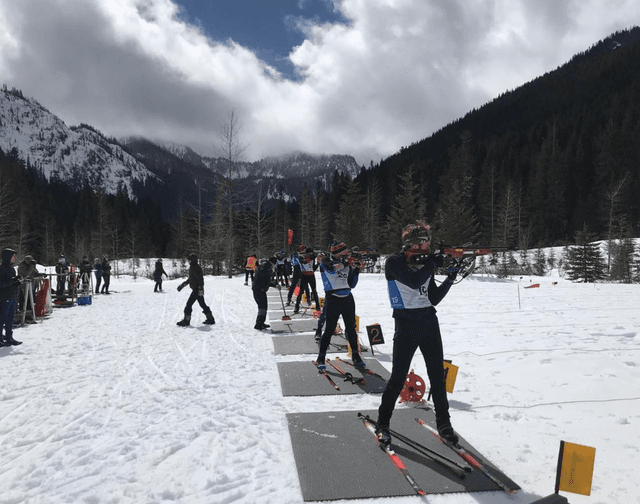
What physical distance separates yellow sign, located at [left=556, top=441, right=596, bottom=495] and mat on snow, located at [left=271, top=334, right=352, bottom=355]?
4843 millimetres

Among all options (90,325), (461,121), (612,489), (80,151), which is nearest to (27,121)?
(80,151)

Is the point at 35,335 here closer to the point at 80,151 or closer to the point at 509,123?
the point at 509,123

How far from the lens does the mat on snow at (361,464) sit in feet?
9.55

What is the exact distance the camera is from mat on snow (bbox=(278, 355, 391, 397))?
16.9ft

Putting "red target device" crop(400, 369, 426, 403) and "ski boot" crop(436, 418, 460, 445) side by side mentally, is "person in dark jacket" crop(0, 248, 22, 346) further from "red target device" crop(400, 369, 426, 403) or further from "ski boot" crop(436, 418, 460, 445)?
"ski boot" crop(436, 418, 460, 445)

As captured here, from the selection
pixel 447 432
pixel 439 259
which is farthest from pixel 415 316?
pixel 447 432

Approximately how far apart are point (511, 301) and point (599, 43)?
541 feet

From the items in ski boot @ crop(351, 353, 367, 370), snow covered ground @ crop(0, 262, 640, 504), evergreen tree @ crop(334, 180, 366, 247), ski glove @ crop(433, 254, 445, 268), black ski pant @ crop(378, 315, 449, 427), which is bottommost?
snow covered ground @ crop(0, 262, 640, 504)

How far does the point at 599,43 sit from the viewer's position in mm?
127312

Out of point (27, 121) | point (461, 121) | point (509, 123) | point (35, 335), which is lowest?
point (35, 335)

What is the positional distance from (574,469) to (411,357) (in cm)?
140

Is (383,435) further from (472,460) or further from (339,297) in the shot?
(339,297)

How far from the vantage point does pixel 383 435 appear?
3529 mm

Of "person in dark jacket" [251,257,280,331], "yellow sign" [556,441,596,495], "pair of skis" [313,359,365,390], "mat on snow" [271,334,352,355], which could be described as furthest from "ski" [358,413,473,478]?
"person in dark jacket" [251,257,280,331]
